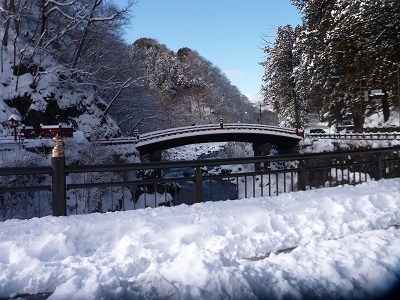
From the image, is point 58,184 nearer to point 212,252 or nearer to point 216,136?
point 212,252

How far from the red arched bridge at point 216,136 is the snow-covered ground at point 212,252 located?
23.3 metres

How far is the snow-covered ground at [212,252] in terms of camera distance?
3.39 metres

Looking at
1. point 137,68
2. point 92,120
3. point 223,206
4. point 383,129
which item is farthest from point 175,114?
point 223,206

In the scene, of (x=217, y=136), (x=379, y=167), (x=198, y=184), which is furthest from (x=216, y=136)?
(x=198, y=184)

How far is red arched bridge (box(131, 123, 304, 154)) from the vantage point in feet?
96.0

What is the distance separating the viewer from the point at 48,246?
4145 millimetres

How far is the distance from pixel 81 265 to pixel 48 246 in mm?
675

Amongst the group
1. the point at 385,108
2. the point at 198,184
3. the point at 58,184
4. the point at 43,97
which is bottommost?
the point at 198,184

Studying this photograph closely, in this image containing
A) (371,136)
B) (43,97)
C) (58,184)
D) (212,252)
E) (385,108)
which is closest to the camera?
(212,252)

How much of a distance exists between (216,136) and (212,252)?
98.2 ft

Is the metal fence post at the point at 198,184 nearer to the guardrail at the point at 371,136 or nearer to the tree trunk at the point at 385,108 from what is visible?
the guardrail at the point at 371,136

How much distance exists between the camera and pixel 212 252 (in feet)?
13.3

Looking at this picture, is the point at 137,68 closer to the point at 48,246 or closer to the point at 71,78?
the point at 71,78

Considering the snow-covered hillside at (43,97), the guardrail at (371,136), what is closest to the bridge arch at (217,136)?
the guardrail at (371,136)
